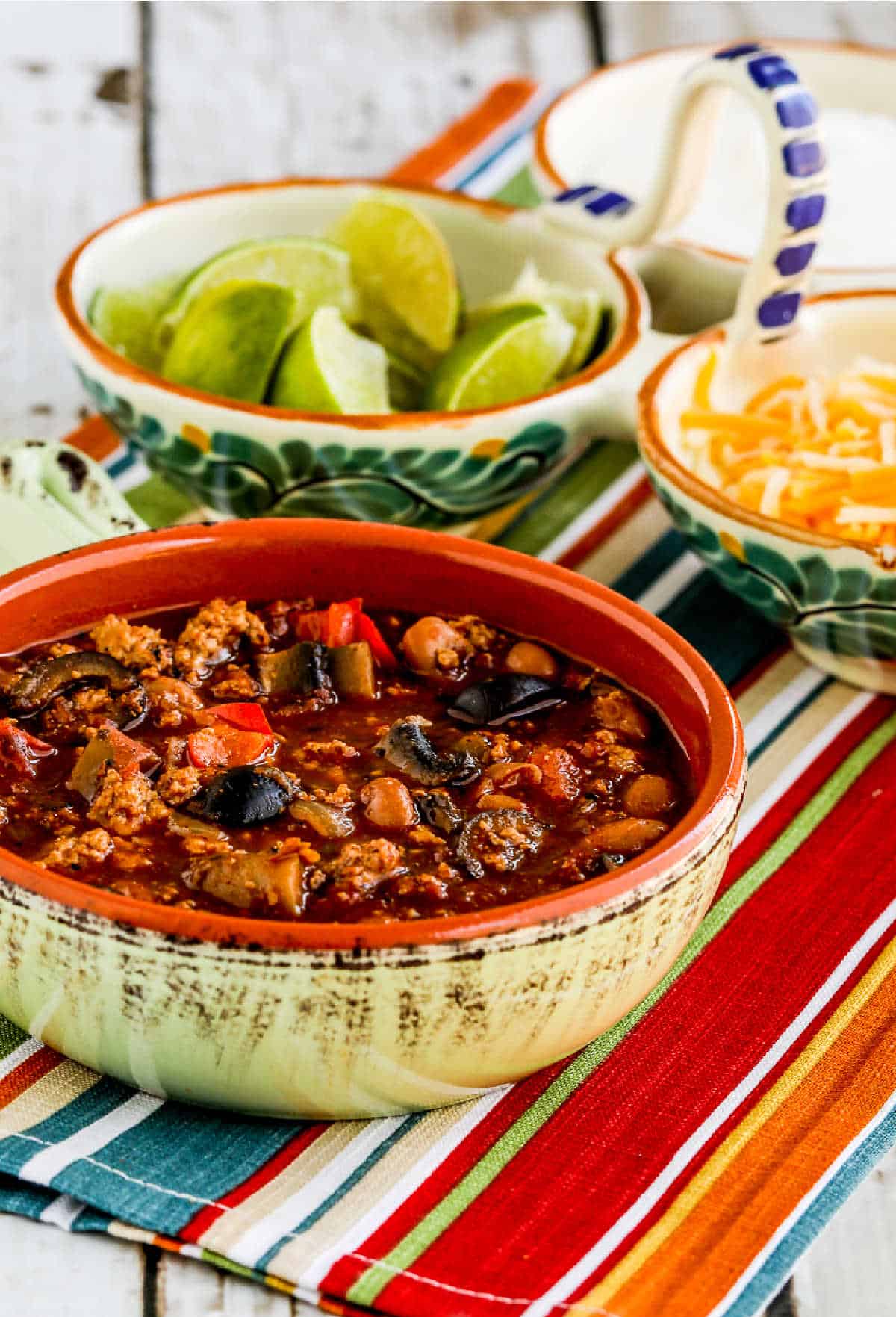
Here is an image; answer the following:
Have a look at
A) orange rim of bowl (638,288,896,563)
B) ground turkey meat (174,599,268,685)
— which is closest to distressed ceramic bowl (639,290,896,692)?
orange rim of bowl (638,288,896,563)

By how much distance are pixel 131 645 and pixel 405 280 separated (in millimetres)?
1221

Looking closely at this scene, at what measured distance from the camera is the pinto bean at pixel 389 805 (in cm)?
215

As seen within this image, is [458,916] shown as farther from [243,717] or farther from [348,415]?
[348,415]

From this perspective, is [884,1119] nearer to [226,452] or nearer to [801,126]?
[226,452]

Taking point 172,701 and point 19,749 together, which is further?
point 172,701

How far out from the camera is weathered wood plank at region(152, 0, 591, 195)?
5.14m

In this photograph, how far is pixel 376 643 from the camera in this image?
8.22ft

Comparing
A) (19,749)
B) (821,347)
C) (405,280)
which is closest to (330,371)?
(405,280)

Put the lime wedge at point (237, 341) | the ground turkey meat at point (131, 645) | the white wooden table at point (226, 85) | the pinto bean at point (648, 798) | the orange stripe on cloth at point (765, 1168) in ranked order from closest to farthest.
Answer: the orange stripe on cloth at point (765, 1168) < the pinto bean at point (648, 798) < the ground turkey meat at point (131, 645) < the lime wedge at point (237, 341) < the white wooden table at point (226, 85)

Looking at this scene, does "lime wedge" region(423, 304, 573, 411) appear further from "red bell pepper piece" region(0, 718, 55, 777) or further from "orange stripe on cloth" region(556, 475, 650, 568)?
"red bell pepper piece" region(0, 718, 55, 777)

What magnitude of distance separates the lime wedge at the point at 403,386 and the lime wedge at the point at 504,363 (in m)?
0.08

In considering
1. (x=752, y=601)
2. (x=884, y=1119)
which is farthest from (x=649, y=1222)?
(x=752, y=601)

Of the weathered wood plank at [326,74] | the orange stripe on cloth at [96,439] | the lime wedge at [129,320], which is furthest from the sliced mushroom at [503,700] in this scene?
the weathered wood plank at [326,74]

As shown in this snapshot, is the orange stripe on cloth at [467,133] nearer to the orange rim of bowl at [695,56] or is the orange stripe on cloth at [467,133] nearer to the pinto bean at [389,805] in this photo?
the orange rim of bowl at [695,56]
